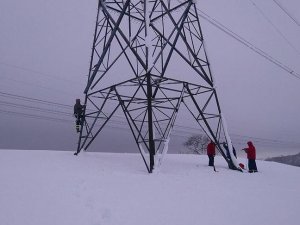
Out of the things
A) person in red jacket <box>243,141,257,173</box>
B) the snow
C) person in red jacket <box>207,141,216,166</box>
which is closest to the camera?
the snow

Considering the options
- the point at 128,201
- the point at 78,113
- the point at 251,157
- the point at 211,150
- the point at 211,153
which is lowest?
the point at 128,201

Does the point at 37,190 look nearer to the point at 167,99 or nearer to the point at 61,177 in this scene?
the point at 61,177

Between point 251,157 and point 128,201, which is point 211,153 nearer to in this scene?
point 251,157

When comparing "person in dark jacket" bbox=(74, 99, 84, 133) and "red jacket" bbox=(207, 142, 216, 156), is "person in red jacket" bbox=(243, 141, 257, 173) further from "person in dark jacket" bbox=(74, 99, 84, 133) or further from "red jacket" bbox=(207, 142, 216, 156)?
"person in dark jacket" bbox=(74, 99, 84, 133)

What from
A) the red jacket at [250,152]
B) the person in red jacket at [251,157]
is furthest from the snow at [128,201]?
the red jacket at [250,152]

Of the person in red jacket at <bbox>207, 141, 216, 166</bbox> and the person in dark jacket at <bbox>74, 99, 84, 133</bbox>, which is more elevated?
the person in dark jacket at <bbox>74, 99, 84, 133</bbox>

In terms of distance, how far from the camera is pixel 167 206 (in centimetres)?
552

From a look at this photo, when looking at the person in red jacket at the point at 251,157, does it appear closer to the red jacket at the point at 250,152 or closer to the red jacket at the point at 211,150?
the red jacket at the point at 250,152

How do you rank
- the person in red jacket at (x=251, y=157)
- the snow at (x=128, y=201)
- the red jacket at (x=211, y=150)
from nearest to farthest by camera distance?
the snow at (x=128, y=201), the person in red jacket at (x=251, y=157), the red jacket at (x=211, y=150)

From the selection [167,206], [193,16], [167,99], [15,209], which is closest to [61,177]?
[15,209]

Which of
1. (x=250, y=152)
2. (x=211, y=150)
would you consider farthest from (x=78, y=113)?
(x=250, y=152)

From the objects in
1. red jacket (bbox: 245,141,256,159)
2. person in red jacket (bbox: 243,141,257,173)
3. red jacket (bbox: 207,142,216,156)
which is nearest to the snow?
person in red jacket (bbox: 243,141,257,173)

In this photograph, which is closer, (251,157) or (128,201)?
(128,201)

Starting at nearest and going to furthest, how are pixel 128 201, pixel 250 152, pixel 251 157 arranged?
pixel 128 201 < pixel 251 157 < pixel 250 152
